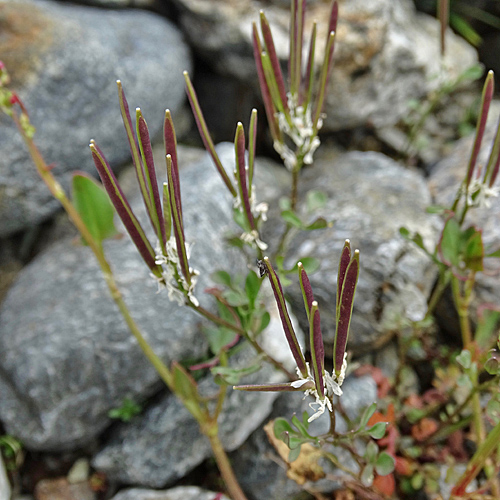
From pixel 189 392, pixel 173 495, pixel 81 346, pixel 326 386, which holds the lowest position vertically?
pixel 173 495

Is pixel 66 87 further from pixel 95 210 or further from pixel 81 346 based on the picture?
pixel 81 346

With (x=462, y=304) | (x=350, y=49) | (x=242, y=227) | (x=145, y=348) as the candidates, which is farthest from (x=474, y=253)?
(x=350, y=49)

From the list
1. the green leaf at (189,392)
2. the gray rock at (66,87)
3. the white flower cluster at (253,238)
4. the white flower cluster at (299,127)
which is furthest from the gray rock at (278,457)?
the gray rock at (66,87)

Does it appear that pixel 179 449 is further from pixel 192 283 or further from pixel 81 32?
pixel 81 32

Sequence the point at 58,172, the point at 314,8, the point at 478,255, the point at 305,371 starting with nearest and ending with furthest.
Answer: the point at 305,371 → the point at 478,255 → the point at 58,172 → the point at 314,8

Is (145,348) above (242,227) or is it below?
below

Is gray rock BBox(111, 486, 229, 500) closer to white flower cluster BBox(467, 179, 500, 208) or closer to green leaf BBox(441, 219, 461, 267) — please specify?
green leaf BBox(441, 219, 461, 267)

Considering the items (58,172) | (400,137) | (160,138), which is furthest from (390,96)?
(58,172)
